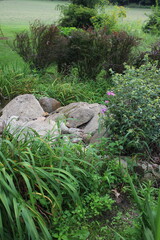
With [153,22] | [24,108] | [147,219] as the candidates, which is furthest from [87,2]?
[147,219]

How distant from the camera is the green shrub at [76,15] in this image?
11.6 meters

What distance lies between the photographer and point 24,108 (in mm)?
5020

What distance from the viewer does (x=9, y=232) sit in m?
2.43

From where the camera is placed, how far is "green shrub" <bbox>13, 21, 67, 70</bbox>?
6.82 metres

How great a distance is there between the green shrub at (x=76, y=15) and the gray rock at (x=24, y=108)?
289 inches

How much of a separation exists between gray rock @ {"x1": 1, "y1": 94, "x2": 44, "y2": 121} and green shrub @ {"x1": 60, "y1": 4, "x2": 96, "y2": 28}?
289 inches

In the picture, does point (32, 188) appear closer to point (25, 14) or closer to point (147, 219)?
point (147, 219)

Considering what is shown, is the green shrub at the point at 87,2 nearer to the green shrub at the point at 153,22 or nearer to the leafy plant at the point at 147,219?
the green shrub at the point at 153,22

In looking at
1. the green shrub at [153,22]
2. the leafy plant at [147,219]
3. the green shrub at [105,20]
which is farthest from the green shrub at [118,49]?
the green shrub at [153,22]

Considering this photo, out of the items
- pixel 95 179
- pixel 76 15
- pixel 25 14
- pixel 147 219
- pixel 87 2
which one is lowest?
pixel 25 14

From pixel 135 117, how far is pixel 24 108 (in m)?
2.17

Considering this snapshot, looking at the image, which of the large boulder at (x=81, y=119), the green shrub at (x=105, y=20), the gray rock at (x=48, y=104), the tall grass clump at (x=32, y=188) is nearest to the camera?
the tall grass clump at (x=32, y=188)

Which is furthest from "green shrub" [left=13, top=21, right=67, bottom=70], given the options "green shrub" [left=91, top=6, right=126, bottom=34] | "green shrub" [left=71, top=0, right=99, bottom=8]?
"green shrub" [left=71, top=0, right=99, bottom=8]

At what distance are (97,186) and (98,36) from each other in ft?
15.1
